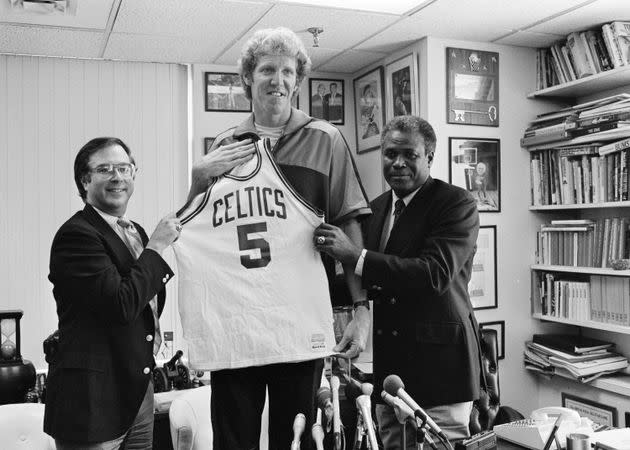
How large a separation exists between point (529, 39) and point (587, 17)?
1.54 ft

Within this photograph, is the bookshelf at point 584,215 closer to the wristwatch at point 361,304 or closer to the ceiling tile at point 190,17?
the ceiling tile at point 190,17

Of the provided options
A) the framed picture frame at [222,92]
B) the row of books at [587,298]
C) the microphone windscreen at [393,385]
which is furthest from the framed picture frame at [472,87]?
the microphone windscreen at [393,385]

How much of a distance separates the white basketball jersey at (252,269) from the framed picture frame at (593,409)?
8.61 feet

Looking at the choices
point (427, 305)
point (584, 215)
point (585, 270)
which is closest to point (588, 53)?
point (584, 215)

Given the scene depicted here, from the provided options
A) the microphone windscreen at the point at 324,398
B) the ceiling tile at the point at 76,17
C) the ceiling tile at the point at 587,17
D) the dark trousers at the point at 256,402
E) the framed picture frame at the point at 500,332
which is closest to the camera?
the microphone windscreen at the point at 324,398

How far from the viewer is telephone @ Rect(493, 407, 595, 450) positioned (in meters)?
1.86

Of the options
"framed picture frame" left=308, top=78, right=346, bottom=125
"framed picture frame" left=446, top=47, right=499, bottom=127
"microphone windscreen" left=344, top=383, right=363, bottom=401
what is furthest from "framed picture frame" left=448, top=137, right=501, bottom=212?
"microphone windscreen" left=344, top=383, right=363, bottom=401

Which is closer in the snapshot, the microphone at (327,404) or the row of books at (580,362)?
the microphone at (327,404)

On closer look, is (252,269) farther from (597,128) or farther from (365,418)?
(597,128)

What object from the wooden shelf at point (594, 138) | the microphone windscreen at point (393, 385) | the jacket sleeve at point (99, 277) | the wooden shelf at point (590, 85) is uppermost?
the wooden shelf at point (590, 85)

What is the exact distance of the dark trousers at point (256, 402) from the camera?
164 centimetres

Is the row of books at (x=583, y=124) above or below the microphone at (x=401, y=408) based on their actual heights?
above

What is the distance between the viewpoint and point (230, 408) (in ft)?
5.40

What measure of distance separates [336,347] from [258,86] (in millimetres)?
708
